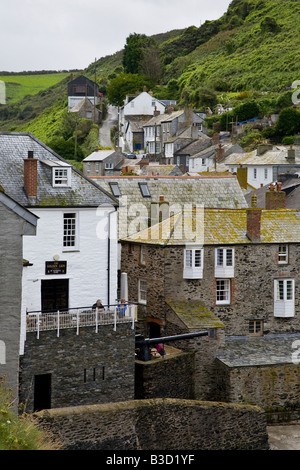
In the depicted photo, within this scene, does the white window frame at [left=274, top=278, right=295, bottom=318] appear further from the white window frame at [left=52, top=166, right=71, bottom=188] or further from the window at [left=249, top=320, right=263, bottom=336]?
the white window frame at [left=52, top=166, right=71, bottom=188]

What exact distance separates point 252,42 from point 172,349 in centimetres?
10993

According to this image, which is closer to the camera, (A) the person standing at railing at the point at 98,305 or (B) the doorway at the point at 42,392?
(B) the doorway at the point at 42,392

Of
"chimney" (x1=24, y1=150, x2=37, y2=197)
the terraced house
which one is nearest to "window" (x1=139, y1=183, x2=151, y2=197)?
the terraced house

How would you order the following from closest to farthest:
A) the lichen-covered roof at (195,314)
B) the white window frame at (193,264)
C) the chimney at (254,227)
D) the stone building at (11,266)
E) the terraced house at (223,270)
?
the stone building at (11,266) → the lichen-covered roof at (195,314) → the white window frame at (193,264) → the terraced house at (223,270) → the chimney at (254,227)

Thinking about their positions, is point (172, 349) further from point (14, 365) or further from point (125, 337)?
point (14, 365)

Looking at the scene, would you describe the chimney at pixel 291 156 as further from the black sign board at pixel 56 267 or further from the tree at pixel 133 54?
the tree at pixel 133 54

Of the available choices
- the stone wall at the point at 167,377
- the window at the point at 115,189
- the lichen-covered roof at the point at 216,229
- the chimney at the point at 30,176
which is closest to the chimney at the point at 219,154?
the window at the point at 115,189

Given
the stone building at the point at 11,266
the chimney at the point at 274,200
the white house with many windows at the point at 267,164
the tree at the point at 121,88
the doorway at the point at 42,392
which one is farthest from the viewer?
the tree at the point at 121,88

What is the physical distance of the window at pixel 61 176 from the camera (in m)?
32.7

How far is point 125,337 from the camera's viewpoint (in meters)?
30.7

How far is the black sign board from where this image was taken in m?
32.2

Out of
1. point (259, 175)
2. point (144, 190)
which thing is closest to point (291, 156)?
point (259, 175)

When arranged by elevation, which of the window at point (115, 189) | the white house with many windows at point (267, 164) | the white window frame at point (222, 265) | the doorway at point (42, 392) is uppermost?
the white house with many windows at point (267, 164)

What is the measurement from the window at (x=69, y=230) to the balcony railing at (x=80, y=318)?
2969 mm
